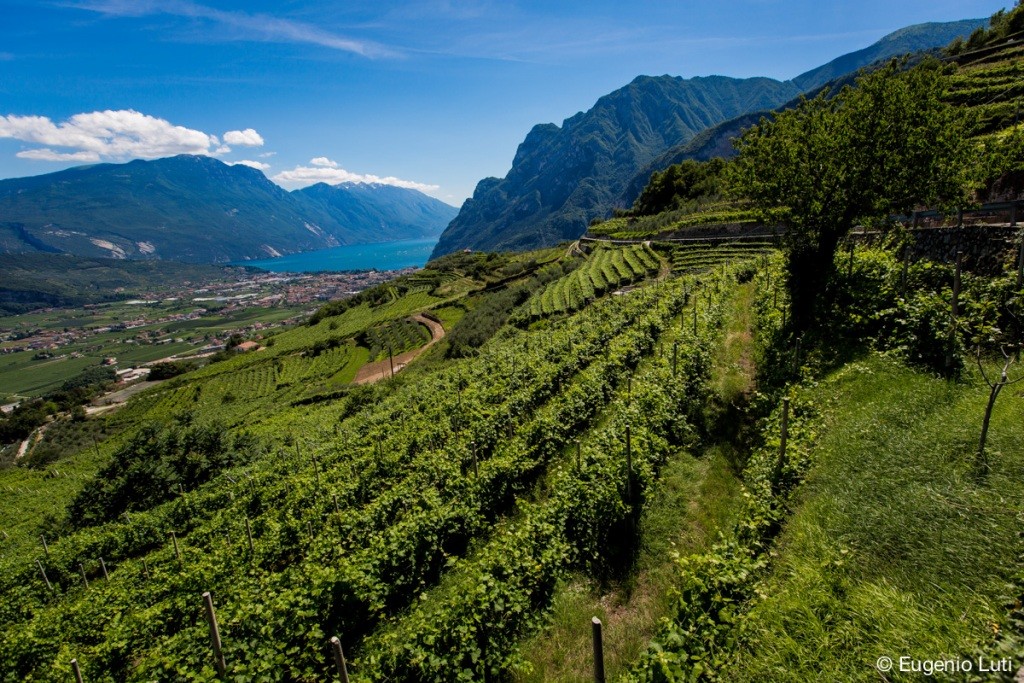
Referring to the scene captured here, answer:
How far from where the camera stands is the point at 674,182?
81438 mm

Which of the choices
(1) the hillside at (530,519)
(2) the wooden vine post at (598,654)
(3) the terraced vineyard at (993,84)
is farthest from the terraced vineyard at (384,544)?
(3) the terraced vineyard at (993,84)

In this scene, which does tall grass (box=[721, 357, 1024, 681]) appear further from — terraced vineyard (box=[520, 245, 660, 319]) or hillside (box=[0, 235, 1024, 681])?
terraced vineyard (box=[520, 245, 660, 319])

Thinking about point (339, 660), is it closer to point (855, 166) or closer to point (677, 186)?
point (855, 166)

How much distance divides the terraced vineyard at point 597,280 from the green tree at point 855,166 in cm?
2502

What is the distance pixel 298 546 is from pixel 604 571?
8.77 m

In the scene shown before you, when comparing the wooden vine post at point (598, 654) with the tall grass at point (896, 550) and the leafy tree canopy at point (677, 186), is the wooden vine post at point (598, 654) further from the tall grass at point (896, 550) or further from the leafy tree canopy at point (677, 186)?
the leafy tree canopy at point (677, 186)

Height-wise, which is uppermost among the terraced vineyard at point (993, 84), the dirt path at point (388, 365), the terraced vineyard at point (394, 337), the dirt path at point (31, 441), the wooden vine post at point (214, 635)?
the terraced vineyard at point (993, 84)

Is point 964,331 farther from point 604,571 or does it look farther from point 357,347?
point 357,347

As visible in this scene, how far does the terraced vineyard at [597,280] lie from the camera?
143 feet

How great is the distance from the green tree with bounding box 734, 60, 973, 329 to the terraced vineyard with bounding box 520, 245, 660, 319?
82.1 ft

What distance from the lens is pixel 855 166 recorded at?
→ 15.6 meters

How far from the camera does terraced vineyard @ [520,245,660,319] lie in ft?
143

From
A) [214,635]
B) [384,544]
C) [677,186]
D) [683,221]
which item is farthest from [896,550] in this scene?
[677,186]

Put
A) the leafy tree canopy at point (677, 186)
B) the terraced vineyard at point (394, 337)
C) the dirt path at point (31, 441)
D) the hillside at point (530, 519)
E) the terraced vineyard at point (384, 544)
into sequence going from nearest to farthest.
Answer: the hillside at point (530, 519)
the terraced vineyard at point (384, 544)
the dirt path at point (31, 441)
the terraced vineyard at point (394, 337)
the leafy tree canopy at point (677, 186)
